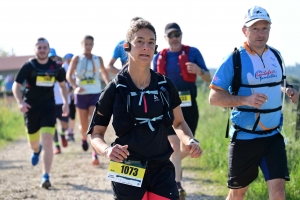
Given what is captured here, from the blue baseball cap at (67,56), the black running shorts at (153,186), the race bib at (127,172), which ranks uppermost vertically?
the blue baseball cap at (67,56)

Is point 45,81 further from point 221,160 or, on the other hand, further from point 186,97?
point 221,160

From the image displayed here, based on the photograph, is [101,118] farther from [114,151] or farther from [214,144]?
[214,144]

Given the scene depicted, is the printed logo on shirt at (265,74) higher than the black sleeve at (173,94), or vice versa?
the printed logo on shirt at (265,74)

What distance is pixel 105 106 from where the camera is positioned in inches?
175

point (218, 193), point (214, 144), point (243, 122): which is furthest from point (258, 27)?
point (214, 144)

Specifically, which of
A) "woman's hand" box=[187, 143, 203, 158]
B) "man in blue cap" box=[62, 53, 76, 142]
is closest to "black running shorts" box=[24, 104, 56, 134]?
"woman's hand" box=[187, 143, 203, 158]

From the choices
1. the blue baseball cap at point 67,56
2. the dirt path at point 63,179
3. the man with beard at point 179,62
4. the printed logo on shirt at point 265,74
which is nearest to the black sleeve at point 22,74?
the dirt path at point 63,179

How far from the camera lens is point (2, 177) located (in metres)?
→ 9.81

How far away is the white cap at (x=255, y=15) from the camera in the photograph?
5.36m

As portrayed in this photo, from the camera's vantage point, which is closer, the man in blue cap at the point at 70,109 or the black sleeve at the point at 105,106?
the black sleeve at the point at 105,106

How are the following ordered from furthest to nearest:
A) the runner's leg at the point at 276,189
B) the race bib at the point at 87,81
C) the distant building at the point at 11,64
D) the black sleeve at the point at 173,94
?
1. the distant building at the point at 11,64
2. the race bib at the point at 87,81
3. the runner's leg at the point at 276,189
4. the black sleeve at the point at 173,94

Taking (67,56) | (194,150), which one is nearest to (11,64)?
(67,56)

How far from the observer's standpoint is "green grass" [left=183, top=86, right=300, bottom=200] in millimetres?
7105

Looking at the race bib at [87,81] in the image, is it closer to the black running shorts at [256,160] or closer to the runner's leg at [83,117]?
the runner's leg at [83,117]
